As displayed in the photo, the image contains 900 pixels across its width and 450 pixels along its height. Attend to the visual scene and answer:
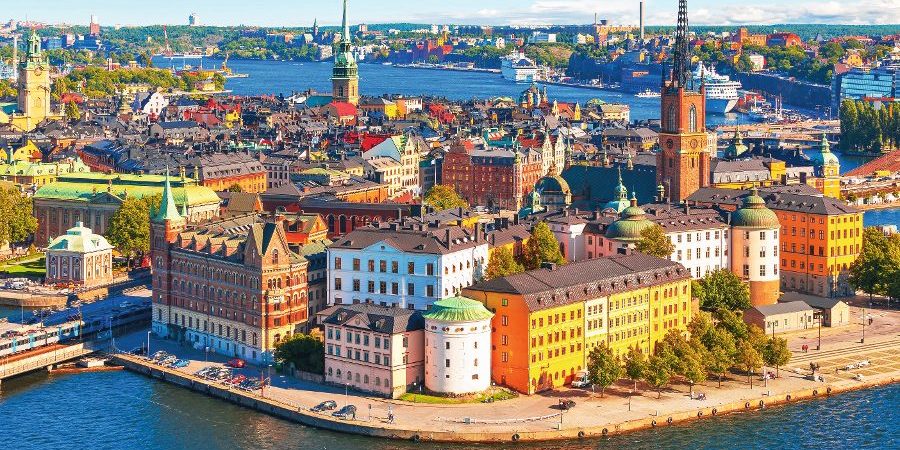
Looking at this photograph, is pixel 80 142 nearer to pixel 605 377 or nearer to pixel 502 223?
pixel 502 223

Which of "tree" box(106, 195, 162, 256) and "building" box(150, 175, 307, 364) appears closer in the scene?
"building" box(150, 175, 307, 364)

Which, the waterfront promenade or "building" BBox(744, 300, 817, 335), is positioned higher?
"building" BBox(744, 300, 817, 335)

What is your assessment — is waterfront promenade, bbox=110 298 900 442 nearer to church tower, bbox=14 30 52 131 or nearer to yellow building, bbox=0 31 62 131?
yellow building, bbox=0 31 62 131

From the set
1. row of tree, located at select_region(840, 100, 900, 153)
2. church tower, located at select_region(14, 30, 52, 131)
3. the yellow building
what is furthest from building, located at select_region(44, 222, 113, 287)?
row of tree, located at select_region(840, 100, 900, 153)

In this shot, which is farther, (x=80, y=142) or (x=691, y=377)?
(x=80, y=142)

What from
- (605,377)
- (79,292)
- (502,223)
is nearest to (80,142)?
(79,292)

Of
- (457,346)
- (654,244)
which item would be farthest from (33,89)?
(457,346)
